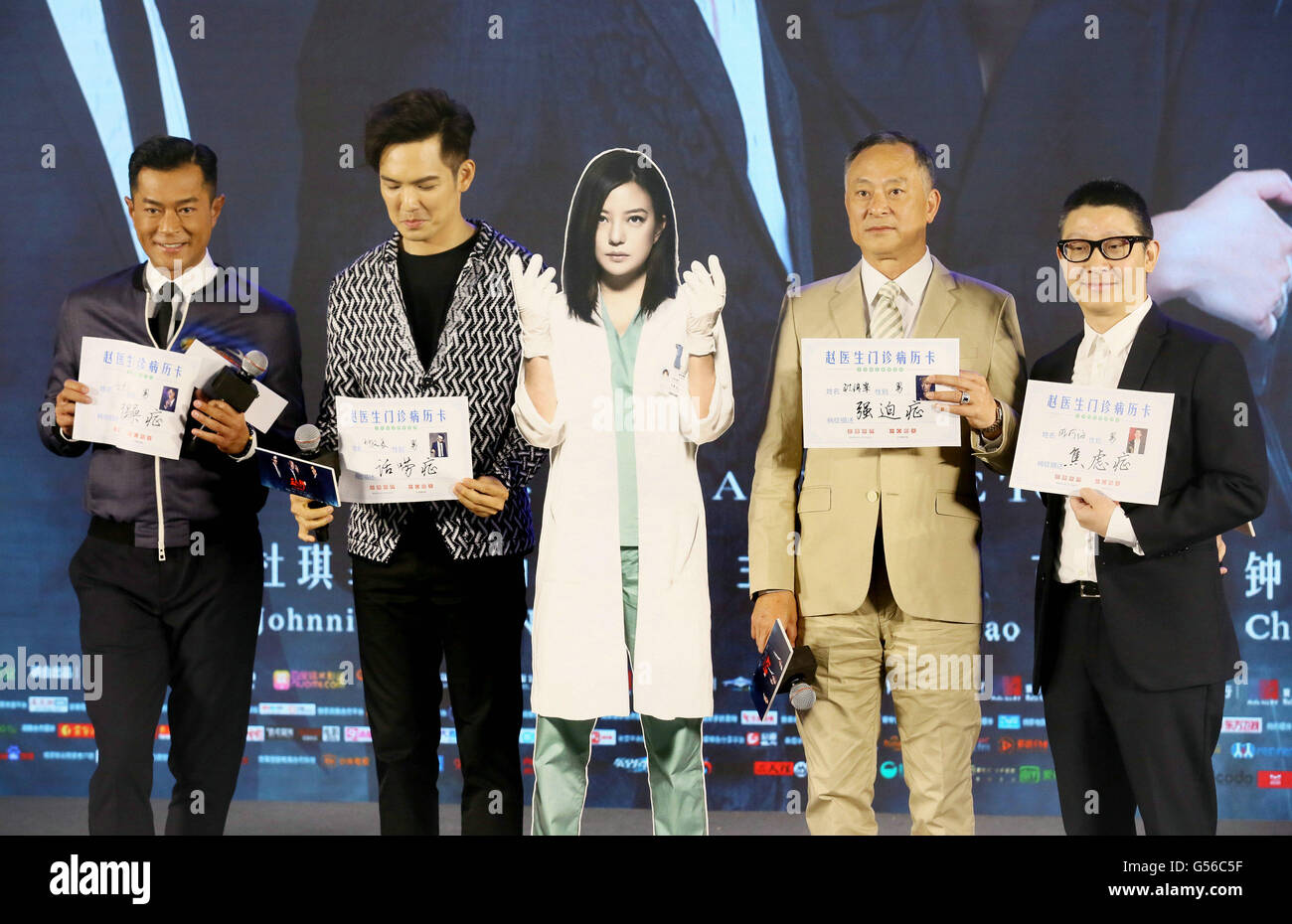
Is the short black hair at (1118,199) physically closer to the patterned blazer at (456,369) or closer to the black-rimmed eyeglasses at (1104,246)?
the black-rimmed eyeglasses at (1104,246)

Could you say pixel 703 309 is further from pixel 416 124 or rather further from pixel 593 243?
pixel 416 124

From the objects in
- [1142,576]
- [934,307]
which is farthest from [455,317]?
[1142,576]

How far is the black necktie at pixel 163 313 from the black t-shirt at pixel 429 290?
76cm

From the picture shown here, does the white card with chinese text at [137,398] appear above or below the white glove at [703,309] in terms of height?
below

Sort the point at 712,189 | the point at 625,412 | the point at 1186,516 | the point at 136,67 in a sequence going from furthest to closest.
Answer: the point at 136,67 → the point at 712,189 → the point at 625,412 → the point at 1186,516

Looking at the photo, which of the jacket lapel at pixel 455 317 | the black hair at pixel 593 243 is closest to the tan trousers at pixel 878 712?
the black hair at pixel 593 243

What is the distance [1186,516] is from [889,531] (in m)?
0.76

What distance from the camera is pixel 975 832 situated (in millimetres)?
3781

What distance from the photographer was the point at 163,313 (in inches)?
139

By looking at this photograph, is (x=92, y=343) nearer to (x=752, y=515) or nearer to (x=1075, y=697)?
(x=752, y=515)

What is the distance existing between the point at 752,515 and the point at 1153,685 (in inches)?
44.9

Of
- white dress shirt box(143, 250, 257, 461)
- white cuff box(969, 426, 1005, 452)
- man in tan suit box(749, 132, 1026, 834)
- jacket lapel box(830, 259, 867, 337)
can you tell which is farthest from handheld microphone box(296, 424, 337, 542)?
white cuff box(969, 426, 1005, 452)

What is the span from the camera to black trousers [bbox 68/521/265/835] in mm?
3377

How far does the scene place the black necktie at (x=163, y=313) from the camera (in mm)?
3496
